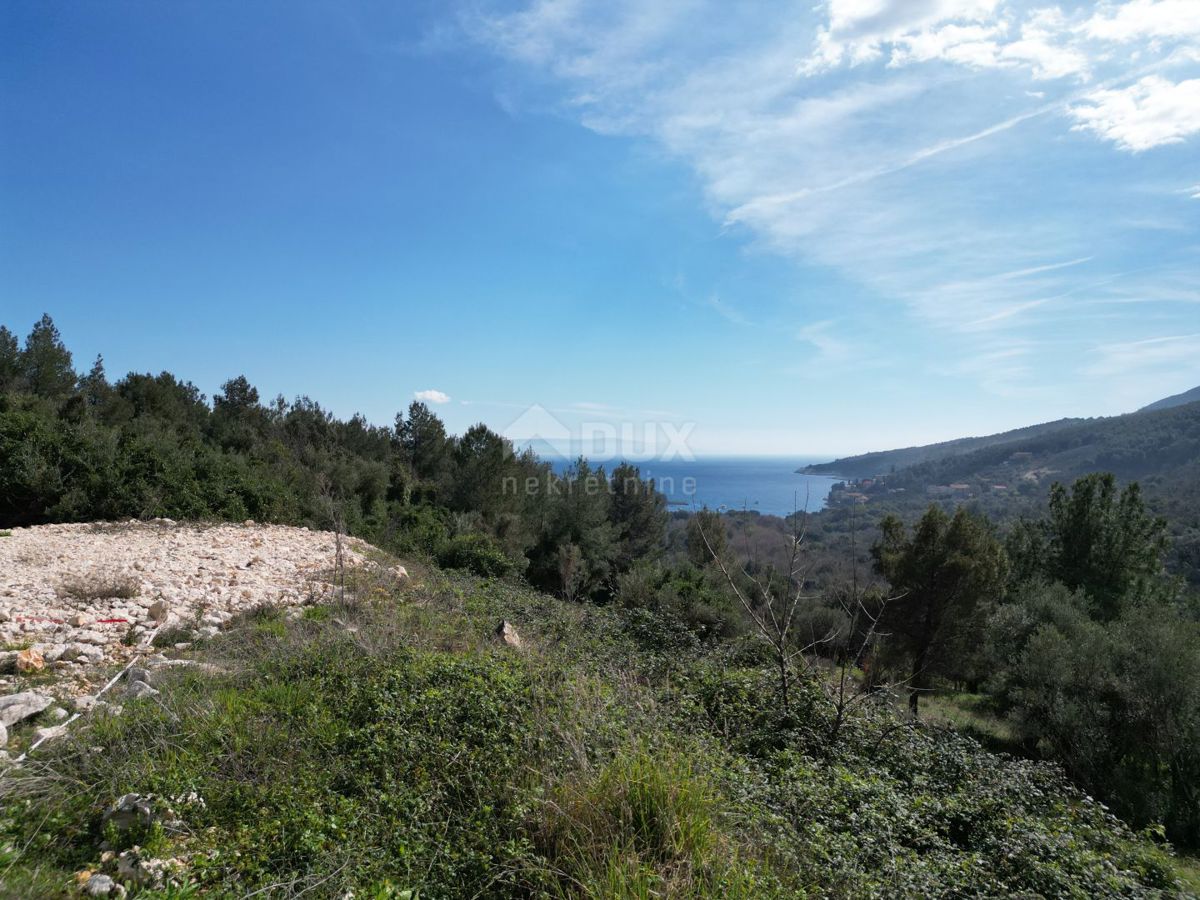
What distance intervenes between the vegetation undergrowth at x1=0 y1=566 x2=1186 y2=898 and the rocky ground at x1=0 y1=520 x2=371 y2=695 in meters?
0.89

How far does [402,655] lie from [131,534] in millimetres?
8622

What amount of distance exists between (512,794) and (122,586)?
5.70 m

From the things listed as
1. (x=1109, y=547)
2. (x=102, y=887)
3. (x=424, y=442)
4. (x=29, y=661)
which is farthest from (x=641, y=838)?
(x=424, y=442)

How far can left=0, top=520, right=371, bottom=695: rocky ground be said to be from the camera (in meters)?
4.65

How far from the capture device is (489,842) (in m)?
2.71

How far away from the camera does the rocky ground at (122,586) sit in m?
4.65

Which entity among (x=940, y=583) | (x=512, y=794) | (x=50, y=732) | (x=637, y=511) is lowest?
(x=940, y=583)

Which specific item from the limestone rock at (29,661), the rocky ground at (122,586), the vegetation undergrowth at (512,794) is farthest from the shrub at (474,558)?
the limestone rock at (29,661)

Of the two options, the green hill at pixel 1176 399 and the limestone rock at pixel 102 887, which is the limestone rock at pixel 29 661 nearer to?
the limestone rock at pixel 102 887

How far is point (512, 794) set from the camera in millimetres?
3080

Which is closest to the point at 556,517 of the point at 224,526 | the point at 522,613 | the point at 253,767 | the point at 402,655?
the point at 224,526

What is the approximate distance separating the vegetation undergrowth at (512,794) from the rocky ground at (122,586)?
0.89m

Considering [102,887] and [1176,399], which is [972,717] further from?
[1176,399]

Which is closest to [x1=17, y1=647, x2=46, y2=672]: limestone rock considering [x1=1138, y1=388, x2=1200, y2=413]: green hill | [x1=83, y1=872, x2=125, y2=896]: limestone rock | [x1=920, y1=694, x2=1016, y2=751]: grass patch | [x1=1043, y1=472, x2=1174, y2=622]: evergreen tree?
[x1=83, y1=872, x2=125, y2=896]: limestone rock
